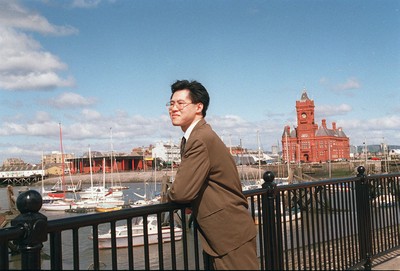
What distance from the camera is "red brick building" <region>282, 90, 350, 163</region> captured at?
107062 mm

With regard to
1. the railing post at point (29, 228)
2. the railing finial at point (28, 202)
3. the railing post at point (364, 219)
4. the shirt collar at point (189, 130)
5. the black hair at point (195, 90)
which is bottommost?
the railing post at point (364, 219)

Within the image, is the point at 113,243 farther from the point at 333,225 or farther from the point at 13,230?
the point at 333,225

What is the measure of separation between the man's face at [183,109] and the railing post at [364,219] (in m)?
3.14

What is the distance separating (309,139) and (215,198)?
109m

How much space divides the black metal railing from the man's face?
0.56 m

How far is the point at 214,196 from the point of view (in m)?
2.54

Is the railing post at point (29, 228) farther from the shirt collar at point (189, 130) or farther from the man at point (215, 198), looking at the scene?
the shirt collar at point (189, 130)

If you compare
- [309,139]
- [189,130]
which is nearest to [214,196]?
[189,130]

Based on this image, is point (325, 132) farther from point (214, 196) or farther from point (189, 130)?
point (214, 196)

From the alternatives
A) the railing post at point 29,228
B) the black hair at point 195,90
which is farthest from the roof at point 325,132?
the railing post at point 29,228

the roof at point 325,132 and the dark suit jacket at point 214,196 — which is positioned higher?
the roof at point 325,132

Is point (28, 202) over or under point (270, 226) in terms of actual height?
over

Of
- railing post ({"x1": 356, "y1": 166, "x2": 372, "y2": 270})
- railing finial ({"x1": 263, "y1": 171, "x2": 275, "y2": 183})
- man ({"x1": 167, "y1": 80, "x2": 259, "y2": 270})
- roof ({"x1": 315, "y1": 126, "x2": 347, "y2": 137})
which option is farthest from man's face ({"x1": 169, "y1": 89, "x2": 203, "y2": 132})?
roof ({"x1": 315, "y1": 126, "x2": 347, "y2": 137})

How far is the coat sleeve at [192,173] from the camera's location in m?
2.40
